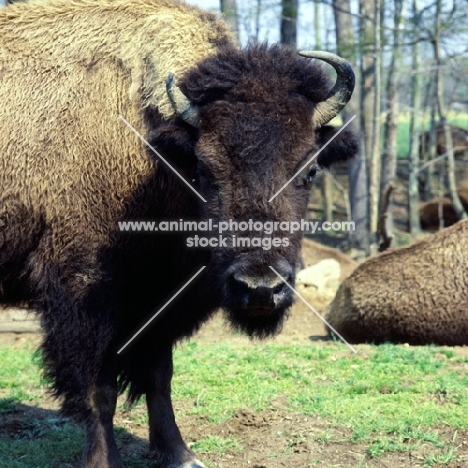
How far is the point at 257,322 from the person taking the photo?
4.11 m

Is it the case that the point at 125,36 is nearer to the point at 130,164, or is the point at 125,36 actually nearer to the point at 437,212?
the point at 130,164

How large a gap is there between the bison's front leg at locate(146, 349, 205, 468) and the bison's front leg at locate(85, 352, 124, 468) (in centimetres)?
46

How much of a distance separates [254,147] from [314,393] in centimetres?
248

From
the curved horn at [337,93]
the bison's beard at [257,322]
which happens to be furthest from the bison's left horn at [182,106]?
the bison's beard at [257,322]

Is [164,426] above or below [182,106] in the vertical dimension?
below

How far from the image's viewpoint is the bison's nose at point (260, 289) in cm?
354

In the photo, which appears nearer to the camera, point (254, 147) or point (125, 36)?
point (254, 147)

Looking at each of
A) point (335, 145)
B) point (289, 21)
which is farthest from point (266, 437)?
point (289, 21)

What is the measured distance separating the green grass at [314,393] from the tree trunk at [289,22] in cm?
978

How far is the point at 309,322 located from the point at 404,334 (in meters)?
2.50

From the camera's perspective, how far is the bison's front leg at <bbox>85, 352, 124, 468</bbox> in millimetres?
4332

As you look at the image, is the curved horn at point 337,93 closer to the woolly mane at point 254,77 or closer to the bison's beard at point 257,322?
the woolly mane at point 254,77

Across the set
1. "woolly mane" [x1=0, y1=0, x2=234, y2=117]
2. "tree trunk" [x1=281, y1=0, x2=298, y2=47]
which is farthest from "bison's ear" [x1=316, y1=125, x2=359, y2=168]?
"tree trunk" [x1=281, y1=0, x2=298, y2=47]

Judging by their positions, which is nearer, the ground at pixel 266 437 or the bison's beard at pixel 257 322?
the bison's beard at pixel 257 322
